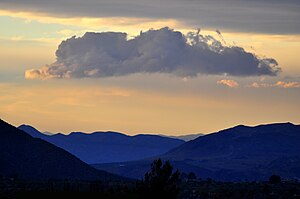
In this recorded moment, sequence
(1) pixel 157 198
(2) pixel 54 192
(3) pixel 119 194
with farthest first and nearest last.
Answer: (2) pixel 54 192 < (3) pixel 119 194 < (1) pixel 157 198

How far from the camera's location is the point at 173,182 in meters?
149

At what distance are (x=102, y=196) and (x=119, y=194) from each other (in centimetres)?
546

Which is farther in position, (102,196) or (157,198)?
(102,196)

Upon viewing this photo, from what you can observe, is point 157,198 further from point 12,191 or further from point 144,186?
point 12,191

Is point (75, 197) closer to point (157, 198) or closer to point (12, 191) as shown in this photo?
point (12, 191)

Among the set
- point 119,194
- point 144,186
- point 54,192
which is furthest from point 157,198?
point 54,192

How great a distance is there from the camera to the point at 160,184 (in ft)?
478

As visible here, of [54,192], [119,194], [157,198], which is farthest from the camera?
A: [54,192]

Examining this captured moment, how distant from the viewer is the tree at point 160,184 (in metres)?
144

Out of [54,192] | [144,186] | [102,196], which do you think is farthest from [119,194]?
[144,186]

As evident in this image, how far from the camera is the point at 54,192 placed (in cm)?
19838

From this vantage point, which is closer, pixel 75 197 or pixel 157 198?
pixel 157 198

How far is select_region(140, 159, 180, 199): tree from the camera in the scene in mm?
143950

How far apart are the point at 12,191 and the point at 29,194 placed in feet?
31.1
